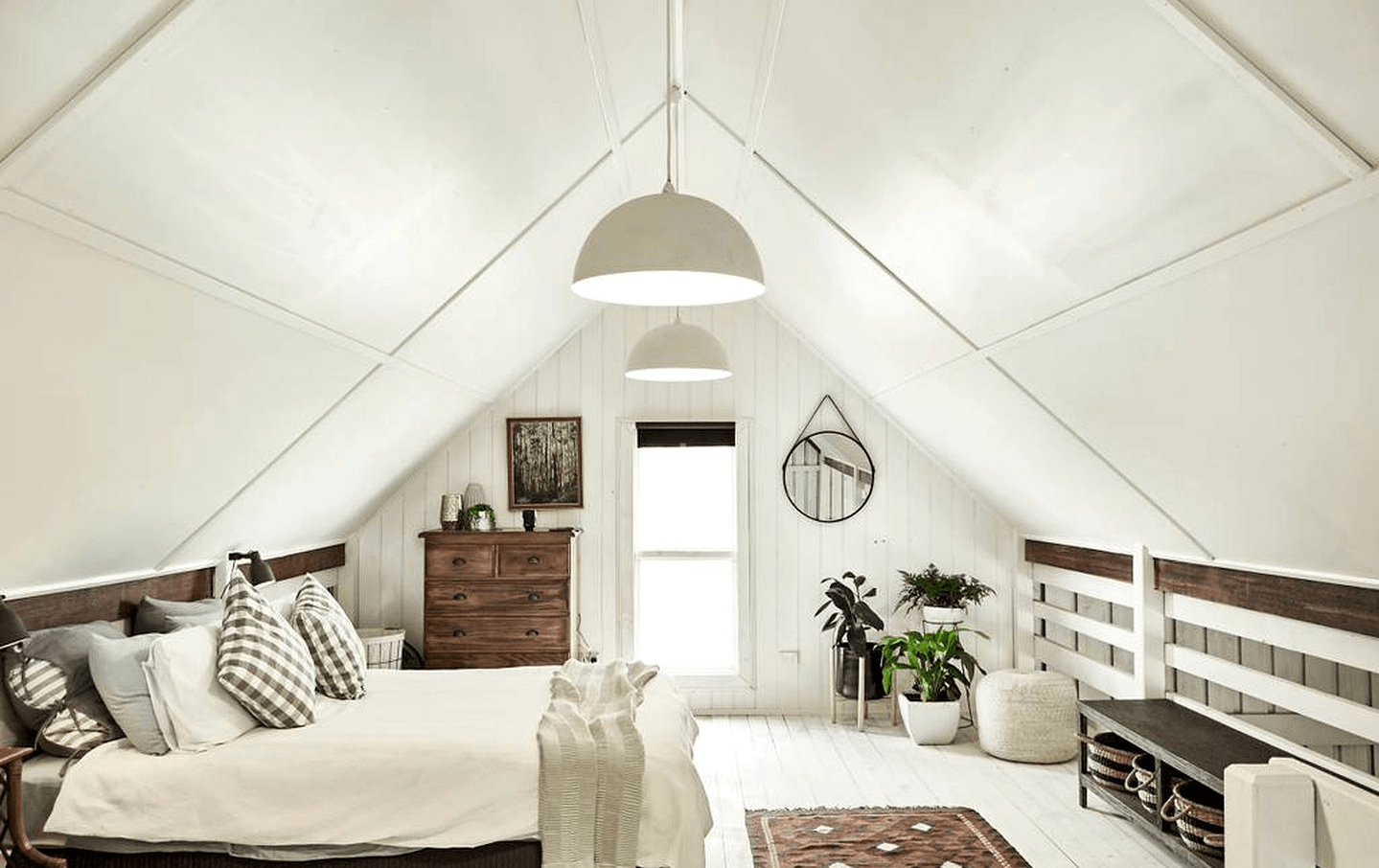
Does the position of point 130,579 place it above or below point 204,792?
above

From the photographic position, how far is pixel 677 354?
394 centimetres

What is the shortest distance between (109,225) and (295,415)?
1.74 meters

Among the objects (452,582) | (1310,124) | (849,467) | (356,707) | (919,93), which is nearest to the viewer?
(1310,124)

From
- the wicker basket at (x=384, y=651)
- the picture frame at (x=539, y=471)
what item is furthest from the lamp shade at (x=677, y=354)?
the wicker basket at (x=384, y=651)

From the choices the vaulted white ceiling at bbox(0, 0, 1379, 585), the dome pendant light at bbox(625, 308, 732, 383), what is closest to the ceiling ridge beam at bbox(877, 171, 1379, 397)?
the vaulted white ceiling at bbox(0, 0, 1379, 585)

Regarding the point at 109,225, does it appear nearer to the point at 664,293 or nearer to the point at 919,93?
the point at 664,293

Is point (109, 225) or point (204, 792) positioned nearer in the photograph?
point (109, 225)

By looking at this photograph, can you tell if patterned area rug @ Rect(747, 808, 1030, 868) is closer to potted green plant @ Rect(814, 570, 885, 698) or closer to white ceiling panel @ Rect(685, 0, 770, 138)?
potted green plant @ Rect(814, 570, 885, 698)

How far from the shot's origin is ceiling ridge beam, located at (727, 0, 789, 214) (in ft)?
9.64

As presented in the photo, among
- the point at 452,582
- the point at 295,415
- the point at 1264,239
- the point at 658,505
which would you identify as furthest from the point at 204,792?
the point at 658,505

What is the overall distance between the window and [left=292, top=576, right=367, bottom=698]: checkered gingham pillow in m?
2.63

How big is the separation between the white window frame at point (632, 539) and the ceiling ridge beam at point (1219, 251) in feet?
9.62

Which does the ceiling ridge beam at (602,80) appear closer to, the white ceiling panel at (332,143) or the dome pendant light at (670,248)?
the white ceiling panel at (332,143)

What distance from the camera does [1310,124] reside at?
1783mm
